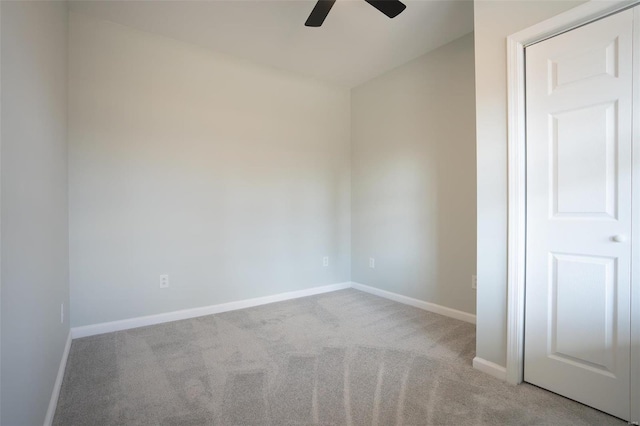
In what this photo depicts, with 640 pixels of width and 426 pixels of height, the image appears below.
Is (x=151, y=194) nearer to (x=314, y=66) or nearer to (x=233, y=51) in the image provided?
(x=233, y=51)

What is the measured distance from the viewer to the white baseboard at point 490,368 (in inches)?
72.2

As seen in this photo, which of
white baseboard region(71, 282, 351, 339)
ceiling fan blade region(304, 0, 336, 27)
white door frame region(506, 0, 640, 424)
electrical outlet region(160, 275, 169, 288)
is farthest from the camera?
electrical outlet region(160, 275, 169, 288)

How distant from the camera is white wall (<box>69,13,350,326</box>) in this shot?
2492mm

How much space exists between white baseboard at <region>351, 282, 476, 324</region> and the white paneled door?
1.00 metres

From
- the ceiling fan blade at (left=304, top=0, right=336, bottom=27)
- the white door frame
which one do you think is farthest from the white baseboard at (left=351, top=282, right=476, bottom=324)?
the ceiling fan blade at (left=304, top=0, right=336, bottom=27)

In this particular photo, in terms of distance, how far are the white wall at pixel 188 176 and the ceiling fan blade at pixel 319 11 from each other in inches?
48.8

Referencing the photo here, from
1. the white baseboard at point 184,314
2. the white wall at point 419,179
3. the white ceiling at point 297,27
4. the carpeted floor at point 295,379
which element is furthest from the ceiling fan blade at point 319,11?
the white baseboard at point 184,314

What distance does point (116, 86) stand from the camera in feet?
8.46

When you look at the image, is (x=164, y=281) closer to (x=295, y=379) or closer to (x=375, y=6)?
(x=295, y=379)

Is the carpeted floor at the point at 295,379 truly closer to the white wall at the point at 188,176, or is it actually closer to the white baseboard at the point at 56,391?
the white baseboard at the point at 56,391

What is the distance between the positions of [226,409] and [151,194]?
6.47ft

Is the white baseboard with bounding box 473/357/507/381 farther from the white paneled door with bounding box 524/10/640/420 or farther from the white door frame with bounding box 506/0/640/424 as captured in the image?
the white paneled door with bounding box 524/10/640/420

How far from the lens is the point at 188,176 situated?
290 centimetres

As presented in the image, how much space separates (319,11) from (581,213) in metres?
2.05
